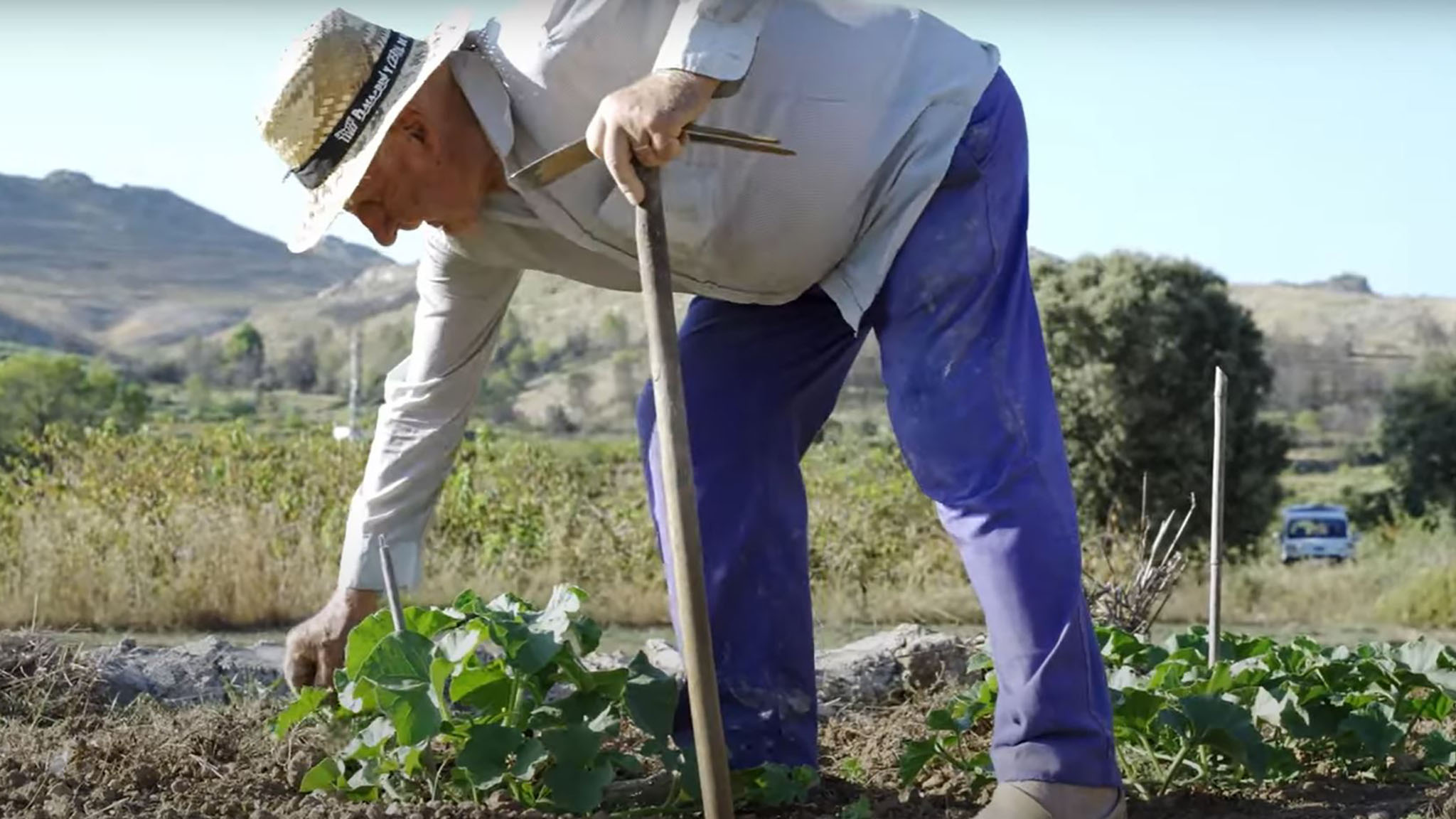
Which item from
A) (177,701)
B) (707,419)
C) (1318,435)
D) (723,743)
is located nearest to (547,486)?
(177,701)

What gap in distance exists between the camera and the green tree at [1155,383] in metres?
14.5

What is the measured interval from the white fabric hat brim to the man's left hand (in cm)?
35

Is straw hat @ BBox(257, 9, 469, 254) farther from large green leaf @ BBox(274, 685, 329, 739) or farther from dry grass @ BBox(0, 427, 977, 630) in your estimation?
dry grass @ BBox(0, 427, 977, 630)

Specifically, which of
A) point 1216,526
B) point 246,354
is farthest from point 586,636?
point 246,354

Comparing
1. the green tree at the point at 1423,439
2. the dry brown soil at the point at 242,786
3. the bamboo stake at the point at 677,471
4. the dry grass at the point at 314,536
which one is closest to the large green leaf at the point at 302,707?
the dry brown soil at the point at 242,786

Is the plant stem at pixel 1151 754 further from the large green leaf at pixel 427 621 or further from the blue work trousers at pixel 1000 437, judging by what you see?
the large green leaf at pixel 427 621

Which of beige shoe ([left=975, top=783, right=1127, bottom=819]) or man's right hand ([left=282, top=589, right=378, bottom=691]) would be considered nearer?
beige shoe ([left=975, top=783, right=1127, bottom=819])

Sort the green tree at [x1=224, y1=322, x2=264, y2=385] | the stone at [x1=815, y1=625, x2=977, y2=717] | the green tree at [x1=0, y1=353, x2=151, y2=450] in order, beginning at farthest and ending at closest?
the green tree at [x1=224, y1=322, x2=264, y2=385] < the green tree at [x1=0, y1=353, x2=151, y2=450] < the stone at [x1=815, y1=625, x2=977, y2=717]

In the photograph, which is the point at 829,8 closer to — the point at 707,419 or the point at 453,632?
the point at 707,419

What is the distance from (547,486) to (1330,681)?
638 cm

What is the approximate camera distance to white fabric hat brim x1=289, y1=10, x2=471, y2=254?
238 centimetres

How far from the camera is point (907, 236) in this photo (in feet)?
8.30

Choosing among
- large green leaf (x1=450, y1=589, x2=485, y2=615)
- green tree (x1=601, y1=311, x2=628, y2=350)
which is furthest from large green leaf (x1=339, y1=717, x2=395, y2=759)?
green tree (x1=601, y1=311, x2=628, y2=350)

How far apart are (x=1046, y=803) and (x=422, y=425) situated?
1.23 metres
